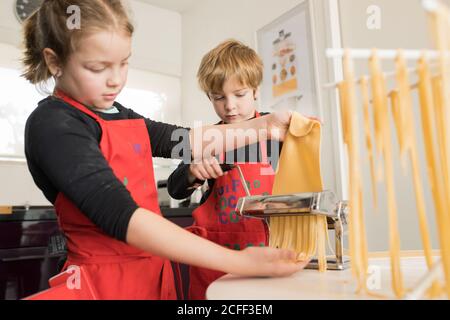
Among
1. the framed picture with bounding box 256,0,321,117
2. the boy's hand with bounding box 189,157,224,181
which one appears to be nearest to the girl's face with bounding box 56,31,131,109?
the boy's hand with bounding box 189,157,224,181

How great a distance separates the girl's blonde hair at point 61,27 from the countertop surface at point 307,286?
0.53 m

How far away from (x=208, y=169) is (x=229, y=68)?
0.53 metres

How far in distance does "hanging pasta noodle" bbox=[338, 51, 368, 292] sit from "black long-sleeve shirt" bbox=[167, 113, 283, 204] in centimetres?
59

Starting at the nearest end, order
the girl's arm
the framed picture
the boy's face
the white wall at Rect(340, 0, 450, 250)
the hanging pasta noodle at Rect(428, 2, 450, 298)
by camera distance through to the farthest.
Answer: the hanging pasta noodle at Rect(428, 2, 450, 298), the girl's arm, the boy's face, the white wall at Rect(340, 0, 450, 250), the framed picture

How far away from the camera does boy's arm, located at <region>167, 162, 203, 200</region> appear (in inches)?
43.1

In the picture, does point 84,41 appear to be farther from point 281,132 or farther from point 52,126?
point 281,132

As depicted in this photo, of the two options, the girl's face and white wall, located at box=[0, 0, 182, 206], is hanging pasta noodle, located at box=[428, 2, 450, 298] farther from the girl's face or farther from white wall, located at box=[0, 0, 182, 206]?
white wall, located at box=[0, 0, 182, 206]

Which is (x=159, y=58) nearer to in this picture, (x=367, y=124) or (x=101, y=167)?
(x=101, y=167)

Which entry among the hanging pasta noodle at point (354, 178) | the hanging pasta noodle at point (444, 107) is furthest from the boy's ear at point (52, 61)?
the hanging pasta noodle at point (444, 107)

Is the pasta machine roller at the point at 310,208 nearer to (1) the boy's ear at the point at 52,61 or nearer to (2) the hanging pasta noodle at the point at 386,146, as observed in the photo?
(2) the hanging pasta noodle at the point at 386,146

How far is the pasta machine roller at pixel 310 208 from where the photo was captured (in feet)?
2.41

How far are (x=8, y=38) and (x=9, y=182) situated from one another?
37.5 inches

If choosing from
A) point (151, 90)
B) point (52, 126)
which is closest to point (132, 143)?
point (52, 126)

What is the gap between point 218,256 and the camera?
600 millimetres
